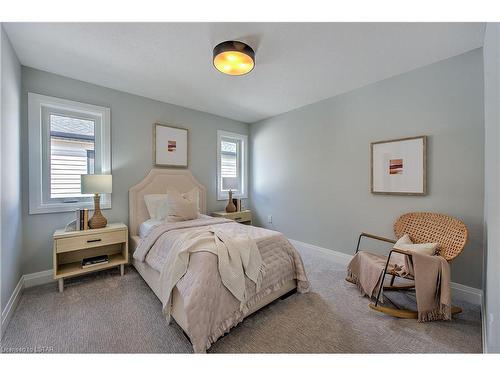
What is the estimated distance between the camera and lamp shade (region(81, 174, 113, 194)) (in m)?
2.41

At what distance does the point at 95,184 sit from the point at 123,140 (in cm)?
85

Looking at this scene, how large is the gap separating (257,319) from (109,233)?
2023 millimetres

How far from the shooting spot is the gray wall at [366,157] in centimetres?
208

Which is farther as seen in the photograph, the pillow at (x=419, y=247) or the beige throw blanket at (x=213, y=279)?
the pillow at (x=419, y=247)

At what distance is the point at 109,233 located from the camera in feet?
8.23

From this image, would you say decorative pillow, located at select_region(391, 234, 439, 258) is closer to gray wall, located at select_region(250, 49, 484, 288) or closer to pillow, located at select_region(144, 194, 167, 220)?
gray wall, located at select_region(250, 49, 484, 288)

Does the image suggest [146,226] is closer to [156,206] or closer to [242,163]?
[156,206]

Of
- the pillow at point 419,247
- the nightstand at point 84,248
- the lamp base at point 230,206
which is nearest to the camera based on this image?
the pillow at point 419,247

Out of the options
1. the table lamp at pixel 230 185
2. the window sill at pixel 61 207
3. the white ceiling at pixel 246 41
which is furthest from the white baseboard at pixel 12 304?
the table lamp at pixel 230 185

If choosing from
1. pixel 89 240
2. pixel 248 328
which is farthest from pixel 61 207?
pixel 248 328

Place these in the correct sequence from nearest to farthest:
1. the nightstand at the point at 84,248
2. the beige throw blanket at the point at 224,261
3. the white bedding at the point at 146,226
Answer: the beige throw blanket at the point at 224,261 < the nightstand at the point at 84,248 < the white bedding at the point at 146,226

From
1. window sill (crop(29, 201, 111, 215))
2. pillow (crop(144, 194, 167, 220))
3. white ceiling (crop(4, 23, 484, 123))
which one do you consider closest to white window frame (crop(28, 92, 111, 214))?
window sill (crop(29, 201, 111, 215))

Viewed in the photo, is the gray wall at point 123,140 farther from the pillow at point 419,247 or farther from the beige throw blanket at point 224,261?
the pillow at point 419,247
